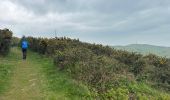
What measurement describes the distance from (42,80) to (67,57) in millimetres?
3146

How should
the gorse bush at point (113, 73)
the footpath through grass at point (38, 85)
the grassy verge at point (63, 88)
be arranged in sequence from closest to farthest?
the grassy verge at point (63, 88), the footpath through grass at point (38, 85), the gorse bush at point (113, 73)

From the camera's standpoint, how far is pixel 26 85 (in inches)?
830

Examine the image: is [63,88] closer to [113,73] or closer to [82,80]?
[82,80]

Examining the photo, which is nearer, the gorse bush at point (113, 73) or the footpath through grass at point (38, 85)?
the footpath through grass at point (38, 85)

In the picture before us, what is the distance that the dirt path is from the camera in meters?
18.8

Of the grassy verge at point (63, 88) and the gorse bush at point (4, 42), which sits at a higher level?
the gorse bush at point (4, 42)

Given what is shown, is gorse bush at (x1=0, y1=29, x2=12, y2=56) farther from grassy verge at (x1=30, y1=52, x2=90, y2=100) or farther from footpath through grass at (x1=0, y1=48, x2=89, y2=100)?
grassy verge at (x1=30, y1=52, x2=90, y2=100)

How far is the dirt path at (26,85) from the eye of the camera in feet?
61.8

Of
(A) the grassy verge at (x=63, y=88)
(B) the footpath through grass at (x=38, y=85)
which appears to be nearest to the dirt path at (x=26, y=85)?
(B) the footpath through grass at (x=38, y=85)

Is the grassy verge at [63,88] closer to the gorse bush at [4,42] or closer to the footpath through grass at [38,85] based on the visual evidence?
the footpath through grass at [38,85]

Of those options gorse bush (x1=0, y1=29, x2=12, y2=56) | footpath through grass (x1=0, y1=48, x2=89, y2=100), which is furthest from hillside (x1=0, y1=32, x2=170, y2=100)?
gorse bush (x1=0, y1=29, x2=12, y2=56)

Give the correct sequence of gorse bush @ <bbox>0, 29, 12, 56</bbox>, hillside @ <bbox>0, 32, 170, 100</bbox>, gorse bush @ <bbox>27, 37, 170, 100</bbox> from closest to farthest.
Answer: hillside @ <bbox>0, 32, 170, 100</bbox>, gorse bush @ <bbox>27, 37, 170, 100</bbox>, gorse bush @ <bbox>0, 29, 12, 56</bbox>

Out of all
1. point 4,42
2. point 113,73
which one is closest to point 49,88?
point 113,73

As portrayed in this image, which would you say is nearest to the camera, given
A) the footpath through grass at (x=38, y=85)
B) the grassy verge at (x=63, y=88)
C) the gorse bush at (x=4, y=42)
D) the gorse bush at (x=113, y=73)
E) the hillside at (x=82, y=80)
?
the grassy verge at (x=63, y=88)
